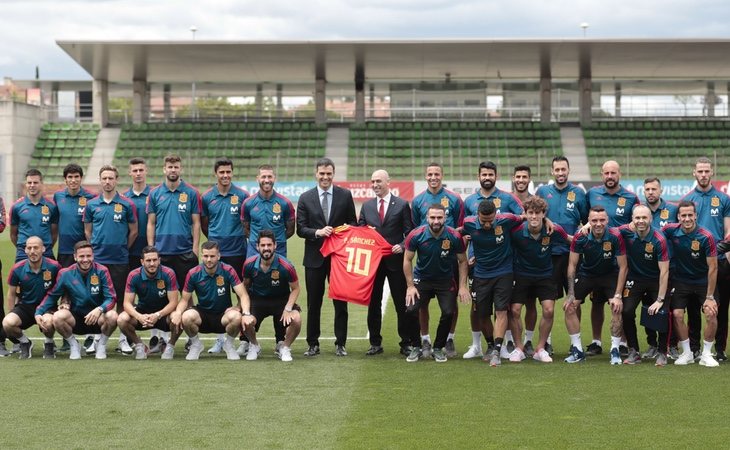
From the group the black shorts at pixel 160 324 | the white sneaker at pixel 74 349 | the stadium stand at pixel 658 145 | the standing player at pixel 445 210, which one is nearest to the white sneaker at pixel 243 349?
the black shorts at pixel 160 324

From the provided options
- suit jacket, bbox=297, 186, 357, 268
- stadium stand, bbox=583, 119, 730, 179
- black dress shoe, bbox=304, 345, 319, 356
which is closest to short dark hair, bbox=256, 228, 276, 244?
suit jacket, bbox=297, 186, 357, 268

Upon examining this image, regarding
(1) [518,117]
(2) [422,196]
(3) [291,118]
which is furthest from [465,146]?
(2) [422,196]

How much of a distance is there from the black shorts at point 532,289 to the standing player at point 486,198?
32 centimetres

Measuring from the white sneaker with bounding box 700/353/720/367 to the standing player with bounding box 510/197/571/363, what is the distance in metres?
1.31

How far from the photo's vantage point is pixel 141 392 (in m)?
7.46

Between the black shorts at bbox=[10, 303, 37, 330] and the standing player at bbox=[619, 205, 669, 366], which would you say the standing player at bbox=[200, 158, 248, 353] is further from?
the standing player at bbox=[619, 205, 669, 366]

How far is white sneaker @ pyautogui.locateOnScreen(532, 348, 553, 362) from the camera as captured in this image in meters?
9.02

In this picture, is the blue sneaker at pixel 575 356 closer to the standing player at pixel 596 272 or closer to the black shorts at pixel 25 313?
the standing player at pixel 596 272

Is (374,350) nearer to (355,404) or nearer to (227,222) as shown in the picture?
(227,222)

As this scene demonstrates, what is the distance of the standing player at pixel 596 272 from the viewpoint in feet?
29.4

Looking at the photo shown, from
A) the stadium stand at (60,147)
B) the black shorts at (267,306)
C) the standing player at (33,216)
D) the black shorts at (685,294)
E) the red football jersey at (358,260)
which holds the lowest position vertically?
the black shorts at (267,306)

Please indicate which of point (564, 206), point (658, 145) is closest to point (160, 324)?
point (564, 206)

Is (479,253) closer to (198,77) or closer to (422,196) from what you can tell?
(422,196)

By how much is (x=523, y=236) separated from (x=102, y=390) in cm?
391
